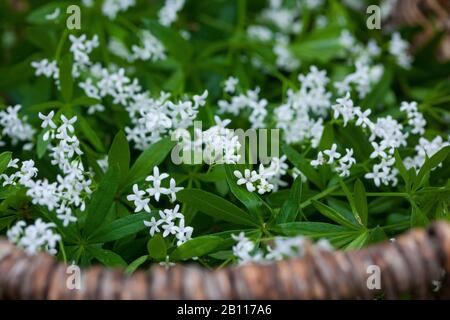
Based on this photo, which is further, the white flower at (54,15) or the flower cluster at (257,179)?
the white flower at (54,15)

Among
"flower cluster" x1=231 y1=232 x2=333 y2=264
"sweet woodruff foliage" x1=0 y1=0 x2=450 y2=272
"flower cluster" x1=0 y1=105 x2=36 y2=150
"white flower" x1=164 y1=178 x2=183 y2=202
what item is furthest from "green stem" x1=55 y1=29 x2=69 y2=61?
"flower cluster" x1=231 y1=232 x2=333 y2=264

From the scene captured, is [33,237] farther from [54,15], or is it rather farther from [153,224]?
[54,15]

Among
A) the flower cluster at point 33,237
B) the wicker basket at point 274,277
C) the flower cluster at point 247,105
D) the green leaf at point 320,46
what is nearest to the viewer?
the wicker basket at point 274,277

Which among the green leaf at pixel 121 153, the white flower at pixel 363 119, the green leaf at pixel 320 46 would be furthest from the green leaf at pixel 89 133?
the green leaf at pixel 320 46

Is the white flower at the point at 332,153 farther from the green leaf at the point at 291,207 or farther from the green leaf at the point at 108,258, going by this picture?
the green leaf at the point at 108,258

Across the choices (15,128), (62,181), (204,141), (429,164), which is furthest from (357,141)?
(15,128)

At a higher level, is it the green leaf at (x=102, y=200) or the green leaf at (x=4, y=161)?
the green leaf at (x=4, y=161)

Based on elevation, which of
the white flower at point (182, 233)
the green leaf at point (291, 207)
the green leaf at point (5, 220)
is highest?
the green leaf at point (291, 207)
